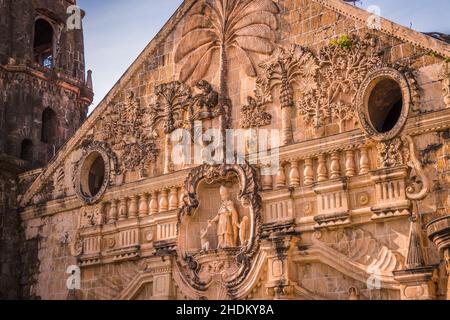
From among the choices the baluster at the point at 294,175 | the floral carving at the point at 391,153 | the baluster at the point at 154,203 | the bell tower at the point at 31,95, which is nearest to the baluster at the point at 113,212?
the baluster at the point at 154,203

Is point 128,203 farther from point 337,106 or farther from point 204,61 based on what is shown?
point 337,106

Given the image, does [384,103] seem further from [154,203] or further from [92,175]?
[92,175]

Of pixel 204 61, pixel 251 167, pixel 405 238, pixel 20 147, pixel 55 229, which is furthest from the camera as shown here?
pixel 20 147

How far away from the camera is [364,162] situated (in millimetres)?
13039

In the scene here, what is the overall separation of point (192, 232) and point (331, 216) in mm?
3106

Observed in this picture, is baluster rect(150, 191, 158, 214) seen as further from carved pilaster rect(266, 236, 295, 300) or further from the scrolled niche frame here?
carved pilaster rect(266, 236, 295, 300)

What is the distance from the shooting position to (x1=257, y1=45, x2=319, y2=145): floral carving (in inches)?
556

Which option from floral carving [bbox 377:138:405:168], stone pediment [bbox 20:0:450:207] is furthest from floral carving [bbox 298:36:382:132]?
stone pediment [bbox 20:0:450:207]

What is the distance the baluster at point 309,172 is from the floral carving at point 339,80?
652 millimetres

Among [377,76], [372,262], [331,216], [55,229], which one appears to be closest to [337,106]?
[377,76]

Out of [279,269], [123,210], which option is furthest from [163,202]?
[279,269]

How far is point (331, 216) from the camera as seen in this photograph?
13109 millimetres

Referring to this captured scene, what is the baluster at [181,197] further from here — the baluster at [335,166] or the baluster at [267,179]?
the baluster at [335,166]

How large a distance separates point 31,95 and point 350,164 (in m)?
9.59
